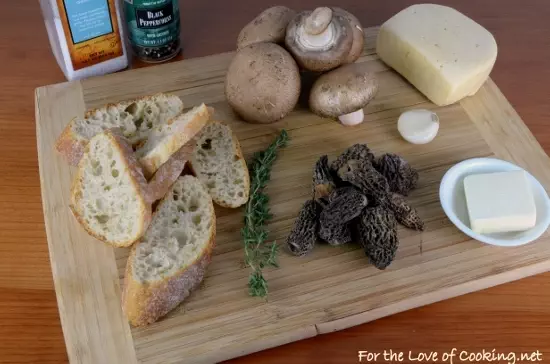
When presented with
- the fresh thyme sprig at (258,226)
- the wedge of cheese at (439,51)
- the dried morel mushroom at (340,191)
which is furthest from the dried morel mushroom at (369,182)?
the wedge of cheese at (439,51)

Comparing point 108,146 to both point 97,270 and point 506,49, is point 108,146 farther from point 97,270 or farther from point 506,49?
point 506,49

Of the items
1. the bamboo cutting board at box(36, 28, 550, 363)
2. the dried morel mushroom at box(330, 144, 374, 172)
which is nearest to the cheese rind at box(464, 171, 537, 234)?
the bamboo cutting board at box(36, 28, 550, 363)

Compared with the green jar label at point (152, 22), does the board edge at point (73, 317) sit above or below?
below

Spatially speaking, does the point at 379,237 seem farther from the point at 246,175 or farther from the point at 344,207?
the point at 246,175

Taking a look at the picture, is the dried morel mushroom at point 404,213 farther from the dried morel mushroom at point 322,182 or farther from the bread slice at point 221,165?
the bread slice at point 221,165

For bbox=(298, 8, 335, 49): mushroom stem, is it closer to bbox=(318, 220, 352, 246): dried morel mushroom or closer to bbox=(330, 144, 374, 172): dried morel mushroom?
bbox=(330, 144, 374, 172): dried morel mushroom

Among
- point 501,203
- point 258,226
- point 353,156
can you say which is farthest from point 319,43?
point 501,203
